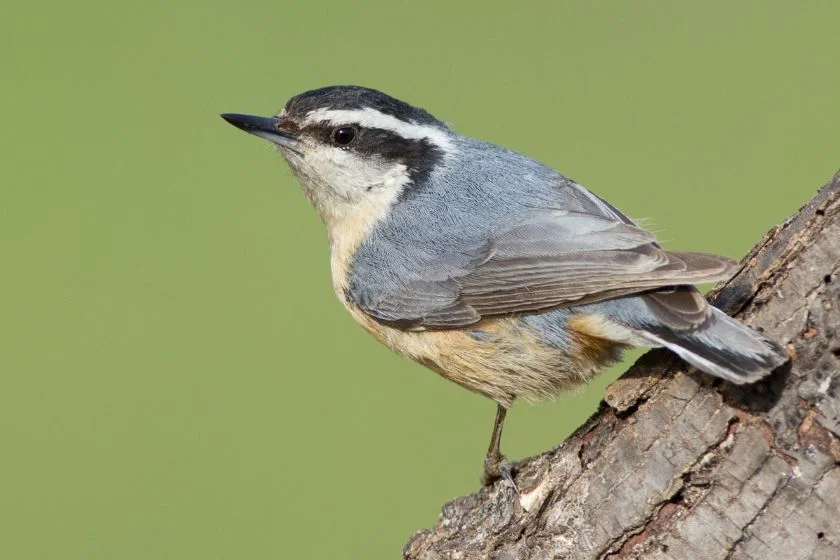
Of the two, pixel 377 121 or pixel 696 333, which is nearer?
pixel 696 333

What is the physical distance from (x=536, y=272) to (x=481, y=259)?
267 millimetres

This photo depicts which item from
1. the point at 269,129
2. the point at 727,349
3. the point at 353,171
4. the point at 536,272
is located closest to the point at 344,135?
the point at 353,171

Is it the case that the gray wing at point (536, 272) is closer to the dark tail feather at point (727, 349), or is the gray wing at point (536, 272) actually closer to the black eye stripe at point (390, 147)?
the dark tail feather at point (727, 349)

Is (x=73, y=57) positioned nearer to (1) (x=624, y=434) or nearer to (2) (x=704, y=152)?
(2) (x=704, y=152)

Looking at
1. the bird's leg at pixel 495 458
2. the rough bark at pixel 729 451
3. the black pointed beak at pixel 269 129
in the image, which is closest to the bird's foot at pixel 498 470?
the bird's leg at pixel 495 458

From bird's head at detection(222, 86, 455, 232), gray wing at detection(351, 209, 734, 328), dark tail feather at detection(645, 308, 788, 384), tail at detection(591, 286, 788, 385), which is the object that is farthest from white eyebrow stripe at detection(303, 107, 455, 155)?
dark tail feather at detection(645, 308, 788, 384)

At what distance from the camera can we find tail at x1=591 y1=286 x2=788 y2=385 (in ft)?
8.07

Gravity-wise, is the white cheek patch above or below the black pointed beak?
below

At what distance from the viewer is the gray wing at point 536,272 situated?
303cm

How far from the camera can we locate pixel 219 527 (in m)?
5.96

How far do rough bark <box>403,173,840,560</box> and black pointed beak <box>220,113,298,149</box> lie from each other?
1664 mm

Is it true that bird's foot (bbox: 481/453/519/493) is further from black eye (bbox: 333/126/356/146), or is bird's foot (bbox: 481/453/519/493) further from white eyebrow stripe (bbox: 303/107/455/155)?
black eye (bbox: 333/126/356/146)

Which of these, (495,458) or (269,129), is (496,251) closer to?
(495,458)

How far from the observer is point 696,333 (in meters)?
2.70
